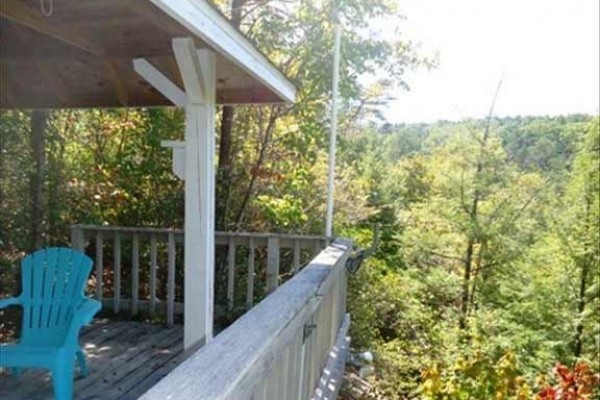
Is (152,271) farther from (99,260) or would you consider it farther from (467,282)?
(467,282)

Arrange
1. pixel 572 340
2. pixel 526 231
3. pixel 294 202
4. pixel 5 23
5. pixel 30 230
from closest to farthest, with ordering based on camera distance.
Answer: pixel 5 23, pixel 30 230, pixel 294 202, pixel 572 340, pixel 526 231

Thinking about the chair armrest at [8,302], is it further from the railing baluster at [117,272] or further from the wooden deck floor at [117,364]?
the railing baluster at [117,272]

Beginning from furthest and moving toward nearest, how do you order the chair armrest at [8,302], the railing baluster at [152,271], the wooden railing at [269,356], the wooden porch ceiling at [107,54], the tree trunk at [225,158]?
A: the tree trunk at [225,158]
the railing baluster at [152,271]
the chair armrest at [8,302]
the wooden porch ceiling at [107,54]
the wooden railing at [269,356]

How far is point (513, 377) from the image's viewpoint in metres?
6.09

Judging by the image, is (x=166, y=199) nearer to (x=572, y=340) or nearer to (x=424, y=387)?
(x=424, y=387)

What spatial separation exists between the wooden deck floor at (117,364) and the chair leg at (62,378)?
0.32 metres

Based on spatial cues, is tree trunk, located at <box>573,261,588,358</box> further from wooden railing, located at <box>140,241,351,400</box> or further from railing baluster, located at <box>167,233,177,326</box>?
wooden railing, located at <box>140,241,351,400</box>

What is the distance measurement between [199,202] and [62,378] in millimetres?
1174

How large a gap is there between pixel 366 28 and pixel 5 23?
18.4 ft


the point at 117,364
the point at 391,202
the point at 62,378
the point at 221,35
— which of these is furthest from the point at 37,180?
the point at 391,202

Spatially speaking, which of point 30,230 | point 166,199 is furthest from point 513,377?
point 30,230

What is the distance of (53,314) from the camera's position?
3.11m

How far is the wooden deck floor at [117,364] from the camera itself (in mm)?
3117

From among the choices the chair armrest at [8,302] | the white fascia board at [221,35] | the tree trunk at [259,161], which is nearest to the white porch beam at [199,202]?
the white fascia board at [221,35]
